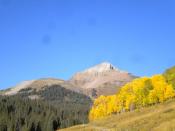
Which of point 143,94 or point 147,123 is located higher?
point 143,94

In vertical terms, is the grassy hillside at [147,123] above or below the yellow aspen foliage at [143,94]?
below

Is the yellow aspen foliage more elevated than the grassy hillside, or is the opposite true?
the yellow aspen foliage

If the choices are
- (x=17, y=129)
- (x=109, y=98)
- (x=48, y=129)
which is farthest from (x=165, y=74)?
(x=17, y=129)

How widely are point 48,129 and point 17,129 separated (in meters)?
16.3

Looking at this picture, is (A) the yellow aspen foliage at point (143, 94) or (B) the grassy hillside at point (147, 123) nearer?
(B) the grassy hillside at point (147, 123)

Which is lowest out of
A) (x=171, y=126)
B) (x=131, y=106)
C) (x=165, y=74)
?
(x=171, y=126)

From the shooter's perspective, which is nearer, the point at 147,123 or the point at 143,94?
the point at 147,123

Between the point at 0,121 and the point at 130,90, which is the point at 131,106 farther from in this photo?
the point at 0,121

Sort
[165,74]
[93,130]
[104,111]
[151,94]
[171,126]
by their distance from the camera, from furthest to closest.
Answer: [104,111] < [165,74] < [151,94] < [93,130] < [171,126]

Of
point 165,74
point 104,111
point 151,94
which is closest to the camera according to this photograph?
point 151,94

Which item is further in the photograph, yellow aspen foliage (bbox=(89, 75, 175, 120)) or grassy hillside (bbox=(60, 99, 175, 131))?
yellow aspen foliage (bbox=(89, 75, 175, 120))

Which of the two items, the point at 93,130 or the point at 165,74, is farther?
the point at 165,74

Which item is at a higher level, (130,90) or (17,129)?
(130,90)

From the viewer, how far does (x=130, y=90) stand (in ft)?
546
